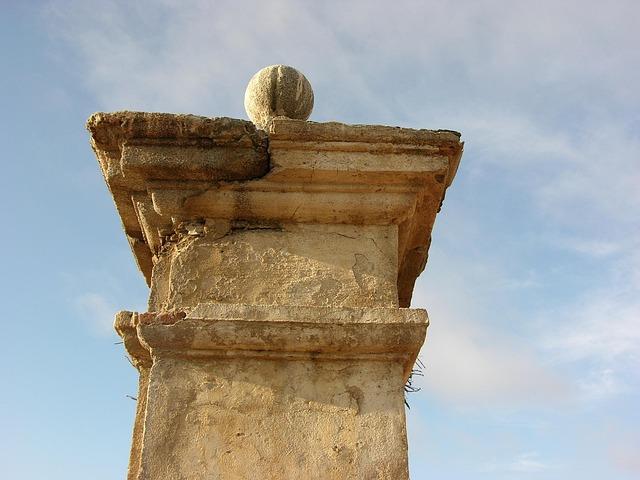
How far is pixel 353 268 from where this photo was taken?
2.90 m

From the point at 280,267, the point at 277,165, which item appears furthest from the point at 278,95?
the point at 280,267

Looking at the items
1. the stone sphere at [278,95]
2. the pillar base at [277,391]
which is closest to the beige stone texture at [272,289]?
the pillar base at [277,391]

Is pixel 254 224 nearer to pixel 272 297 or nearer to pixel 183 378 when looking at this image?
pixel 272 297

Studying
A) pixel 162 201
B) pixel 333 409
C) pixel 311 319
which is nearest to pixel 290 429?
pixel 333 409

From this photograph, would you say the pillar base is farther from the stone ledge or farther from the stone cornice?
the stone cornice

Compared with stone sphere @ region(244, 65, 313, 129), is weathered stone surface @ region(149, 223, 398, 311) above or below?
below

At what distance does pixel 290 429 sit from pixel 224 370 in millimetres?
315

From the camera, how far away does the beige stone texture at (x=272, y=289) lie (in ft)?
8.41

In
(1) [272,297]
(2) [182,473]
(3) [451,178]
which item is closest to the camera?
(2) [182,473]

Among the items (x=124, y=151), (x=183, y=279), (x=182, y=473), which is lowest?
(x=182, y=473)

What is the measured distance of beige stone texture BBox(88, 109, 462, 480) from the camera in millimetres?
2562

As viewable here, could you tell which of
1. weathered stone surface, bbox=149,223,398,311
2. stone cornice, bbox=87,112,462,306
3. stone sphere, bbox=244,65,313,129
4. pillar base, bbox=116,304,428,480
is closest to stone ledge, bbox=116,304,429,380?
pillar base, bbox=116,304,428,480

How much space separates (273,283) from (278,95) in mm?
871

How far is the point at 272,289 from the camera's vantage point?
2842mm
